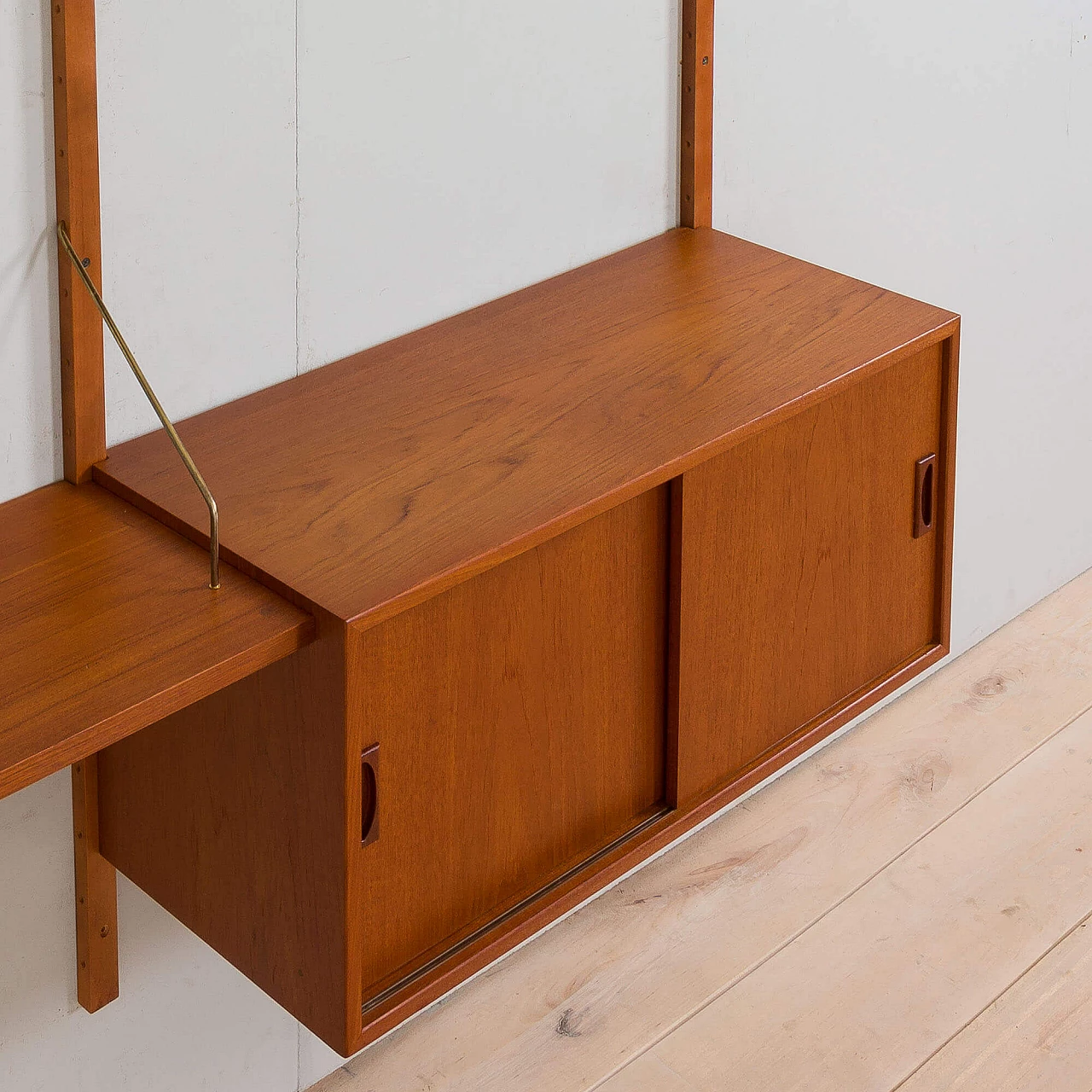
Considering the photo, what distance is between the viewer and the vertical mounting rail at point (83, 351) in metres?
1.50

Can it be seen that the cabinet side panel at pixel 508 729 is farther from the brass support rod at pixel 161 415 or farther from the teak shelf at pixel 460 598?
the brass support rod at pixel 161 415

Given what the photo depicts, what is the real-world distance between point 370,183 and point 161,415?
445mm

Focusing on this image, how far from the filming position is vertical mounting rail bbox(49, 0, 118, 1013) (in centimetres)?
150

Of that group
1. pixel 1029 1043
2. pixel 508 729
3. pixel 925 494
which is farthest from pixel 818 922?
pixel 508 729

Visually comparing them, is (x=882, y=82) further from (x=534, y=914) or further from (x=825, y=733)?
(x=534, y=914)

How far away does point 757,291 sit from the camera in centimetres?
200

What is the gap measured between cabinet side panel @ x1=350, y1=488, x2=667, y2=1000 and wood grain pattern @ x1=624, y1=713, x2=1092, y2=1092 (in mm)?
590

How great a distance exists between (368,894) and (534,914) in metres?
0.22

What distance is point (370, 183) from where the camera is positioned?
1815mm

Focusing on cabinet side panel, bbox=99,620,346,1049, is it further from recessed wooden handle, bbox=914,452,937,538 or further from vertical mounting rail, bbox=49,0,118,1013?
recessed wooden handle, bbox=914,452,937,538

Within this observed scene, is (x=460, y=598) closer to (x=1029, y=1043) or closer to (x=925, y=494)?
(x=925, y=494)

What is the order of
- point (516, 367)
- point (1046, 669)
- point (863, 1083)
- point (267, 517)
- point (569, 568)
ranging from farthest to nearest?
point (1046, 669)
point (863, 1083)
point (516, 367)
point (569, 568)
point (267, 517)

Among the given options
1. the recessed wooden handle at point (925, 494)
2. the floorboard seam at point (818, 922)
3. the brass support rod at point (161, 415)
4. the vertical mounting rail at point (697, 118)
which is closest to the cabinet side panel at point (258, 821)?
the brass support rod at point (161, 415)

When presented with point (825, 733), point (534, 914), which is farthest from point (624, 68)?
point (534, 914)
